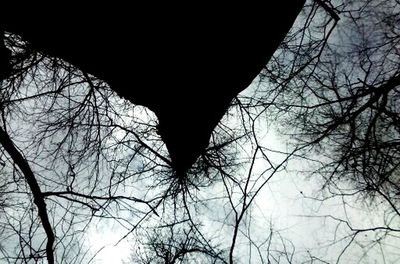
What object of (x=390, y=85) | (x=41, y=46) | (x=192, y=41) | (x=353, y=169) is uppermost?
(x=390, y=85)

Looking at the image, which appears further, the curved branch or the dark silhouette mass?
the curved branch

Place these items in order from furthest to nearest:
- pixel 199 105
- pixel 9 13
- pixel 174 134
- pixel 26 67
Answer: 1. pixel 26 67
2. pixel 174 134
3. pixel 199 105
4. pixel 9 13

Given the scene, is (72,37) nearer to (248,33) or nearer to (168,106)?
(168,106)

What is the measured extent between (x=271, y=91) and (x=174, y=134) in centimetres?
249

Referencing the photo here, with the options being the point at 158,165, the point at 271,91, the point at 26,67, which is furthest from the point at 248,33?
the point at 26,67

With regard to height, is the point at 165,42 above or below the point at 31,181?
below

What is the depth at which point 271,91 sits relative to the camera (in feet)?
14.5

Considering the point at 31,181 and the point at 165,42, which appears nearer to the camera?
the point at 165,42

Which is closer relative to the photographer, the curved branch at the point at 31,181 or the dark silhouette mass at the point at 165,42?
the dark silhouette mass at the point at 165,42

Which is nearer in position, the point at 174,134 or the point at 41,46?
the point at 41,46

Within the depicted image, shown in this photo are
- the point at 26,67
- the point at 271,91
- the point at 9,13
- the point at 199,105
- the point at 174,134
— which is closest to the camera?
the point at 9,13

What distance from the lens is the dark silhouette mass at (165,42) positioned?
136cm

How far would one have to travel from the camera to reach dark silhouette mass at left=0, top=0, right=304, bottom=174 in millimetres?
1355

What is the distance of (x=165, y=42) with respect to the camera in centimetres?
144
